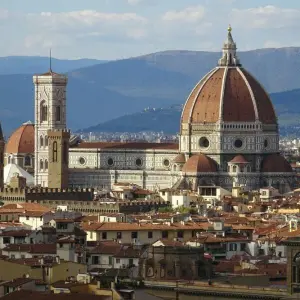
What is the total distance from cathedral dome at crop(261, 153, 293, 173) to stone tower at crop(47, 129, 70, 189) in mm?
13239

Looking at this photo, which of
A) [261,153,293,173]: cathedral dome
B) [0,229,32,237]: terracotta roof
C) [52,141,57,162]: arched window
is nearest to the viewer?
[0,229,32,237]: terracotta roof

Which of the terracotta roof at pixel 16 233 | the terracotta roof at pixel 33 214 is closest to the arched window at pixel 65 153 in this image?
the terracotta roof at pixel 33 214

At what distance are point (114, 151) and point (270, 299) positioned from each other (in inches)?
4171

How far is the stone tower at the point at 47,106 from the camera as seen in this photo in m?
151

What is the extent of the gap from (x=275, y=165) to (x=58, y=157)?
47.8ft

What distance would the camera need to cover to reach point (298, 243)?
47344 millimetres

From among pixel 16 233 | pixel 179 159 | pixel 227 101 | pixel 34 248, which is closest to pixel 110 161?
pixel 179 159

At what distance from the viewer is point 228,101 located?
147375 millimetres

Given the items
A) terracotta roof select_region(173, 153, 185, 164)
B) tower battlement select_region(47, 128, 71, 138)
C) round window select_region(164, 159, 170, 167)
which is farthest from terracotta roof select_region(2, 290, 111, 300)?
round window select_region(164, 159, 170, 167)

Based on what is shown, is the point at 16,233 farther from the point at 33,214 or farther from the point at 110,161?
the point at 110,161

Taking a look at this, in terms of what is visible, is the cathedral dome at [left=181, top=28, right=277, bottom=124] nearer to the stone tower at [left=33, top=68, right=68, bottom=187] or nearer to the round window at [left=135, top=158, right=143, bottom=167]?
the round window at [left=135, top=158, right=143, bottom=167]

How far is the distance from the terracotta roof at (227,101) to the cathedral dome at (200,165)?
3.72 metres

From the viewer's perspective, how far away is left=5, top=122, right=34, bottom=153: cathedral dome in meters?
159

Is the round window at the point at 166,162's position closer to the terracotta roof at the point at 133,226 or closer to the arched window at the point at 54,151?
the arched window at the point at 54,151
